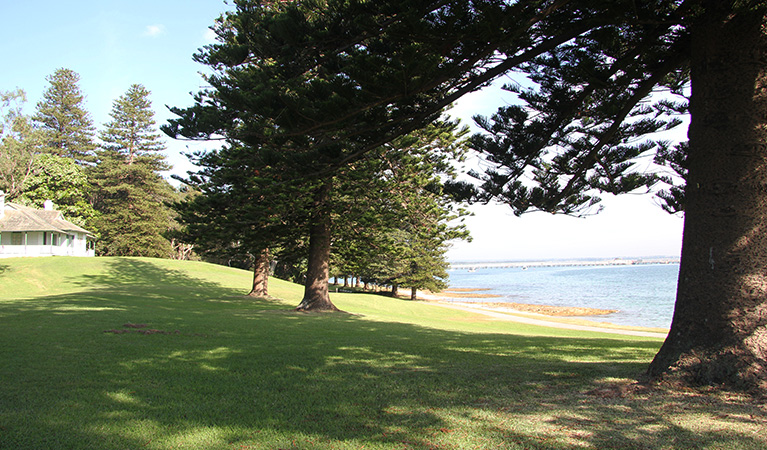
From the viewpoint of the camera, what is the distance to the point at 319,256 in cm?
1490

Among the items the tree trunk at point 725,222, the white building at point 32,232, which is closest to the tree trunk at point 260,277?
the tree trunk at point 725,222

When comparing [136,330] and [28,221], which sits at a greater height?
[28,221]

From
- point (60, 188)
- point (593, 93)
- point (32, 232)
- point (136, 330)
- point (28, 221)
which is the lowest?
point (136, 330)

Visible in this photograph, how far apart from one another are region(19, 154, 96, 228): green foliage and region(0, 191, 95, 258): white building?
7463mm

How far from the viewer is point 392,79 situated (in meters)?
4.67

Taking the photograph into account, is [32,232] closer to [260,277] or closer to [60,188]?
[60,188]

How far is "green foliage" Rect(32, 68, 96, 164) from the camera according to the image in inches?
2124

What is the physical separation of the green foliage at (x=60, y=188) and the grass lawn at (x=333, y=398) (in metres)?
43.0

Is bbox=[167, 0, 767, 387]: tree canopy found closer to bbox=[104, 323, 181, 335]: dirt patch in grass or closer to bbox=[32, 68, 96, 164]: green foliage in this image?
bbox=[104, 323, 181, 335]: dirt patch in grass

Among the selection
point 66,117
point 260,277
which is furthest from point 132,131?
point 260,277

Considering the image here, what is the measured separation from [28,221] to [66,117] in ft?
91.7

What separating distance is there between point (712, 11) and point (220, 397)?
5.97 metres

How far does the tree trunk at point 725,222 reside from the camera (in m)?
4.24

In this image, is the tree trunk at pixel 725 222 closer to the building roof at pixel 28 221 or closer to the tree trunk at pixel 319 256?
the tree trunk at pixel 319 256
